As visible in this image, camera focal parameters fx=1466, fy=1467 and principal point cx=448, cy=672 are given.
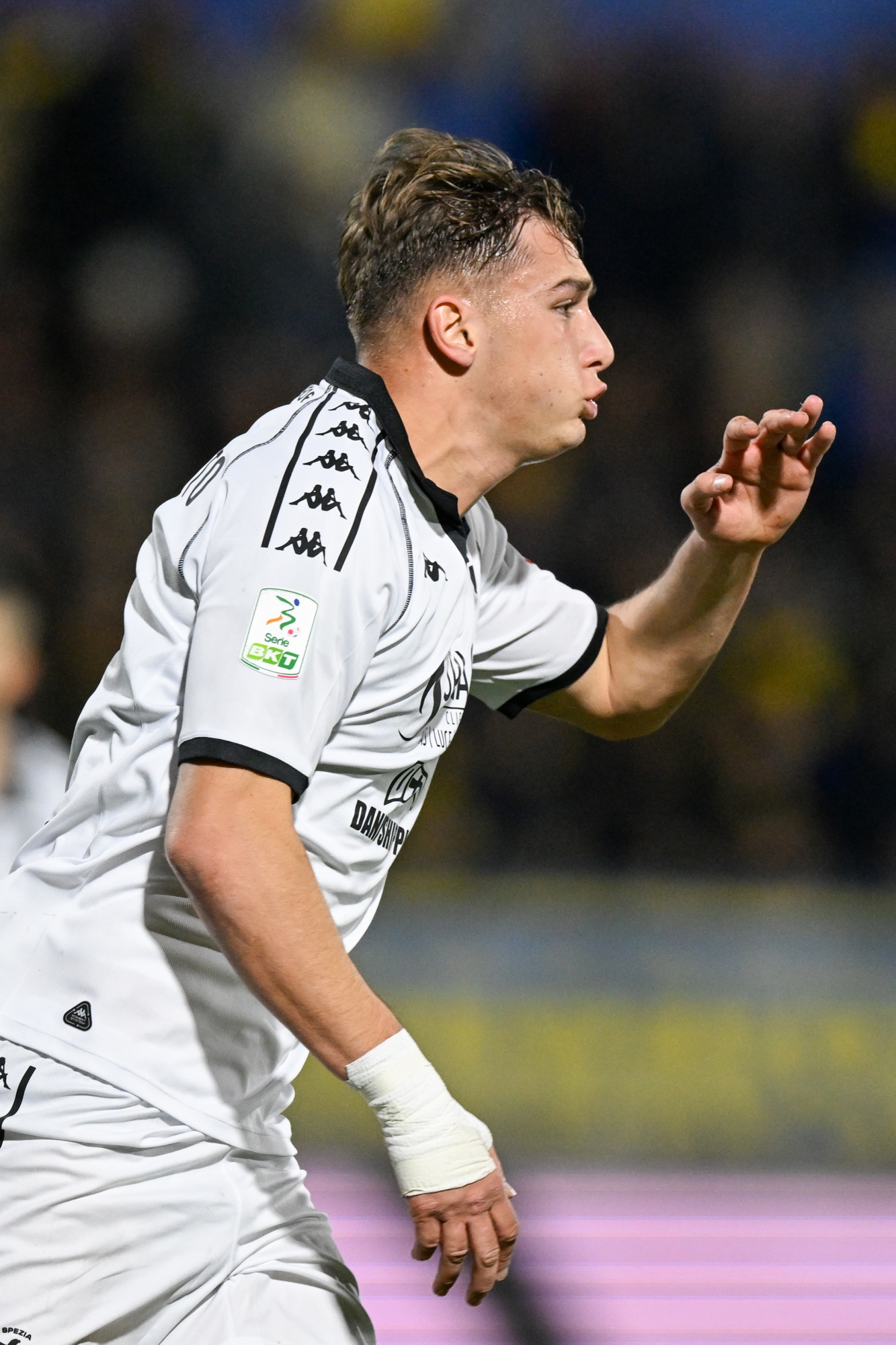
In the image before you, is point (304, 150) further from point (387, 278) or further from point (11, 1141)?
point (11, 1141)

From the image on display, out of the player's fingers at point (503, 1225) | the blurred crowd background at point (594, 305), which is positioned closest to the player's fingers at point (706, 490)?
the player's fingers at point (503, 1225)

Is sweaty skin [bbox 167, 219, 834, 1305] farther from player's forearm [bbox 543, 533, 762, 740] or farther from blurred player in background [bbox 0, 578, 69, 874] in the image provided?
blurred player in background [bbox 0, 578, 69, 874]

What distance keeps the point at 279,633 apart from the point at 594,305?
5493mm

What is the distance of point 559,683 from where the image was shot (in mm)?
2486

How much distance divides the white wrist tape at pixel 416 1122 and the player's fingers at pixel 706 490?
1.06m

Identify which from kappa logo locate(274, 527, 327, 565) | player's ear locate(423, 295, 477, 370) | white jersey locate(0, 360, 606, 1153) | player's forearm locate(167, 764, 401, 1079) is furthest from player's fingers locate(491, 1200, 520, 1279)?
player's ear locate(423, 295, 477, 370)

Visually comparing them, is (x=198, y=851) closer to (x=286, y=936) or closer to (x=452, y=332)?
(x=286, y=936)

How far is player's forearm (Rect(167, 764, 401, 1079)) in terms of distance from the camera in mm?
1546

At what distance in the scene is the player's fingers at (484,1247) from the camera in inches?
62.9

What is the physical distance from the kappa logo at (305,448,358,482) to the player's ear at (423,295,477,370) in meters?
0.30

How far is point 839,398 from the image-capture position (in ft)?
22.5

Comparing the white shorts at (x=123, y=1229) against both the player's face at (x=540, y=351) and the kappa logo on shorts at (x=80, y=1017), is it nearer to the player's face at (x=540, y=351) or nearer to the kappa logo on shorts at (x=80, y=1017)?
the kappa logo on shorts at (x=80, y=1017)

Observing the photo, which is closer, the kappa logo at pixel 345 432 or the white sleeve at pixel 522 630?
the kappa logo at pixel 345 432

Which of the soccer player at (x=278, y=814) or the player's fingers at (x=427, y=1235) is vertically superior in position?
the soccer player at (x=278, y=814)
